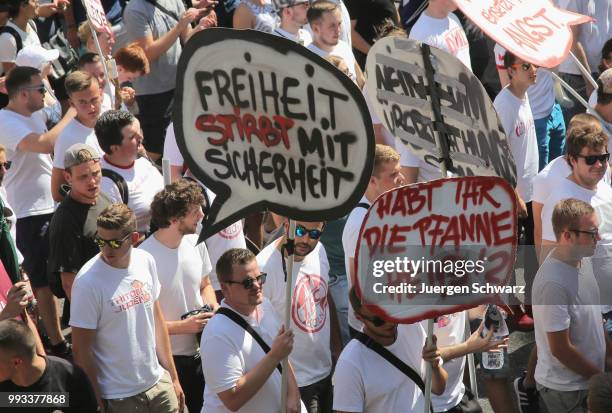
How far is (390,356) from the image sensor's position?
5.14 meters

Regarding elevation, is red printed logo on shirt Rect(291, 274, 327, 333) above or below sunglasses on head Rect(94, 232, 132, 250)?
below

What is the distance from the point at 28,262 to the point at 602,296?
372 centimetres

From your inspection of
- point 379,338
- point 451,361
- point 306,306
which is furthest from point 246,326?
point 451,361

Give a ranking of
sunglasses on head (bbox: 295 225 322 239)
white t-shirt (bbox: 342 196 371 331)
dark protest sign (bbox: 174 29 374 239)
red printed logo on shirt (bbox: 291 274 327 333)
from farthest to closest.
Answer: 1. white t-shirt (bbox: 342 196 371 331)
2. sunglasses on head (bbox: 295 225 322 239)
3. red printed logo on shirt (bbox: 291 274 327 333)
4. dark protest sign (bbox: 174 29 374 239)

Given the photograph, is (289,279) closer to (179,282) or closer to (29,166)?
(179,282)

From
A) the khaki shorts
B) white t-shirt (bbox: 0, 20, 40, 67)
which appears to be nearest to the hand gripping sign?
the khaki shorts

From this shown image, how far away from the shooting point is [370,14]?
1060 centimetres

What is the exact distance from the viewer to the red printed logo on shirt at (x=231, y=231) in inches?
264

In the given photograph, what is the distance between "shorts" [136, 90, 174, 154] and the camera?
9.62 meters

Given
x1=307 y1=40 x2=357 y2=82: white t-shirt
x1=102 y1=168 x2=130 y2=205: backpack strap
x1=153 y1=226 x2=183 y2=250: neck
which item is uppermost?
x1=307 y1=40 x2=357 y2=82: white t-shirt

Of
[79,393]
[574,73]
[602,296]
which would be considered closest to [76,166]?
[79,393]

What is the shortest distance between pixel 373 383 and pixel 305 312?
986 millimetres

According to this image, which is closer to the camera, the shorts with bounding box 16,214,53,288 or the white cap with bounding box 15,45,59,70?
the shorts with bounding box 16,214,53,288

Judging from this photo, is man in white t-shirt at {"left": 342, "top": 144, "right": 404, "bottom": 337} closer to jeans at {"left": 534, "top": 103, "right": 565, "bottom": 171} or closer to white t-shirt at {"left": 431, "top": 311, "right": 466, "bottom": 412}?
white t-shirt at {"left": 431, "top": 311, "right": 466, "bottom": 412}
